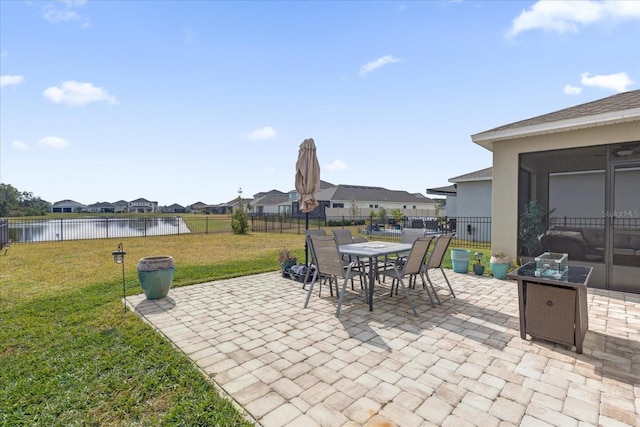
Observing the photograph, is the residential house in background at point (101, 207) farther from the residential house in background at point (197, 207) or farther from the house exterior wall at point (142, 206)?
the residential house in background at point (197, 207)

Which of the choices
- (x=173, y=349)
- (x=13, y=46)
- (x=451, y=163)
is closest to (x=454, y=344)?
(x=173, y=349)

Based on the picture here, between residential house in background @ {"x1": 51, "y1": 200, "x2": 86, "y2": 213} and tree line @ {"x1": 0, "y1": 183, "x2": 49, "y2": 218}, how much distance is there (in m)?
12.5

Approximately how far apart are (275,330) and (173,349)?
1034 millimetres

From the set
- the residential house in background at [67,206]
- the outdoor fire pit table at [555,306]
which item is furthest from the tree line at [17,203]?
the outdoor fire pit table at [555,306]

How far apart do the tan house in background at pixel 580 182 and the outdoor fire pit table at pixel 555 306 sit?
2951mm

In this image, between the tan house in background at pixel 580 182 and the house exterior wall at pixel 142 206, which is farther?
the house exterior wall at pixel 142 206

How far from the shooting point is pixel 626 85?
7168 millimetres

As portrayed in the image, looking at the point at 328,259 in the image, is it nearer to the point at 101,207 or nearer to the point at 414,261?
the point at 414,261

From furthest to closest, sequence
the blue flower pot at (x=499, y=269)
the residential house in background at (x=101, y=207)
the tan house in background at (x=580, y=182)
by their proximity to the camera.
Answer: the residential house in background at (x=101, y=207), the blue flower pot at (x=499, y=269), the tan house in background at (x=580, y=182)

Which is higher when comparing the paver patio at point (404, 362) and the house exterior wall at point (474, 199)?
the house exterior wall at point (474, 199)

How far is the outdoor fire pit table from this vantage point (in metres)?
2.72

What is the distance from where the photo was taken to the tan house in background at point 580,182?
4.93 m

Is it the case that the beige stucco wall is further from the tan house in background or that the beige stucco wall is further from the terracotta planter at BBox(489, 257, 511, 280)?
the terracotta planter at BBox(489, 257, 511, 280)

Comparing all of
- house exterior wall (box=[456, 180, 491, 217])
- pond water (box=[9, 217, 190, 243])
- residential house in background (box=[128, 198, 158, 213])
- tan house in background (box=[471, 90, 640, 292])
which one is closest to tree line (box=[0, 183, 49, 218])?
residential house in background (box=[128, 198, 158, 213])
